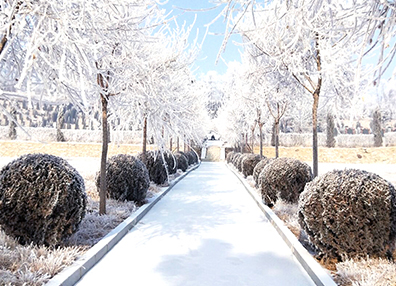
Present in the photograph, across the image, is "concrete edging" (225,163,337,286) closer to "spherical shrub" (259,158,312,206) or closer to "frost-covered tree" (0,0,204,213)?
"spherical shrub" (259,158,312,206)

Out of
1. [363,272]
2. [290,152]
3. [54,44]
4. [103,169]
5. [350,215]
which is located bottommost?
[290,152]

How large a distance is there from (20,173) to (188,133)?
12.2ft

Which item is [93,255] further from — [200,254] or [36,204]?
[200,254]

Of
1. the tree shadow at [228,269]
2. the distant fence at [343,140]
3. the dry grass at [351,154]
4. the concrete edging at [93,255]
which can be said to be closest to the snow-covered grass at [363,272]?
the tree shadow at [228,269]

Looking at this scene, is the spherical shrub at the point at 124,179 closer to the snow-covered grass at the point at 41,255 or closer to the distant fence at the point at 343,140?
the snow-covered grass at the point at 41,255

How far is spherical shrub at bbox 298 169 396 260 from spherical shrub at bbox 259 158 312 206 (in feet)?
10.3

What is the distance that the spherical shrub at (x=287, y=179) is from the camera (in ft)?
24.2

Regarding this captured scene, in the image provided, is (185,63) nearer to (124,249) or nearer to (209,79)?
(124,249)

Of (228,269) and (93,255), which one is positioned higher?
(93,255)

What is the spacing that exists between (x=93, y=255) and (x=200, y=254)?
4.91 feet

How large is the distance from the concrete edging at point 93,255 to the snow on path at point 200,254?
0.28ft

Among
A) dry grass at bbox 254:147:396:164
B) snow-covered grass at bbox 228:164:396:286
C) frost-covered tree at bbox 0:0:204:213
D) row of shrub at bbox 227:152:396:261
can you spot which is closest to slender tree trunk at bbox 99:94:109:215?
frost-covered tree at bbox 0:0:204:213

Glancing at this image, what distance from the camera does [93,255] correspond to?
4152mm

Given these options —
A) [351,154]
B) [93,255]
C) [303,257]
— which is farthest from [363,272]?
[351,154]
